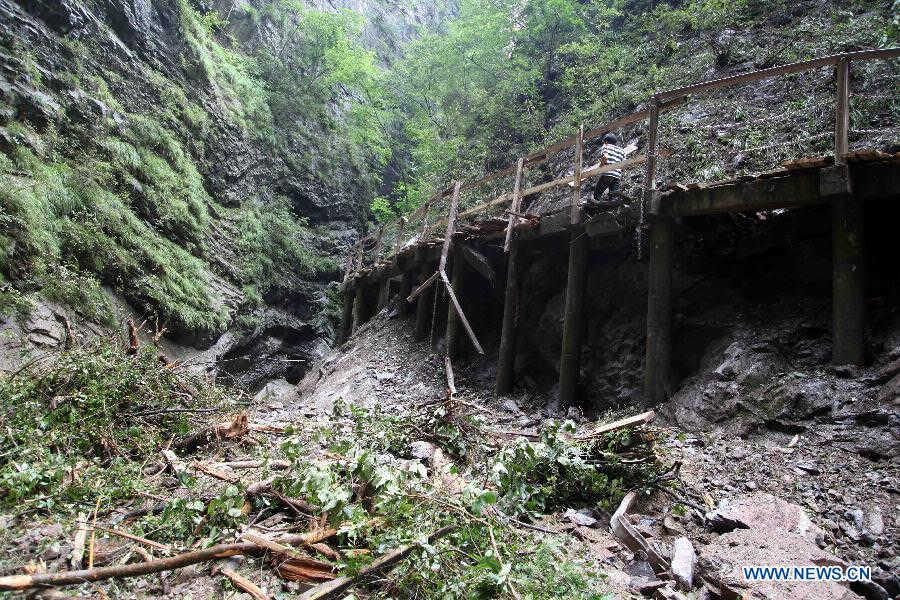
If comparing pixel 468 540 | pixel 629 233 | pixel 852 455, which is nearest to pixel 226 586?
pixel 468 540

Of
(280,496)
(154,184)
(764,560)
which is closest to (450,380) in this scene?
(280,496)

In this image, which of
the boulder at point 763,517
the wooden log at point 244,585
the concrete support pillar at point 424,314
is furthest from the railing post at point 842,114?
the concrete support pillar at point 424,314

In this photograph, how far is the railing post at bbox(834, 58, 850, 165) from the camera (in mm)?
4449

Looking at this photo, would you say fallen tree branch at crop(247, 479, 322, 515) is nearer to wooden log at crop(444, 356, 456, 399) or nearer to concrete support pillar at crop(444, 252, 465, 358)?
wooden log at crop(444, 356, 456, 399)

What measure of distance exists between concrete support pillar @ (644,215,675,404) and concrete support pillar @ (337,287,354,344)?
1167cm

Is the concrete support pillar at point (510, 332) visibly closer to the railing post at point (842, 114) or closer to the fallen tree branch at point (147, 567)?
the railing post at point (842, 114)

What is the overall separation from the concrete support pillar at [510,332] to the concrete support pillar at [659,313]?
2581 mm

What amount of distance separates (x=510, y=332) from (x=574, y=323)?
1.42m

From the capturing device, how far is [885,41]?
22.6ft

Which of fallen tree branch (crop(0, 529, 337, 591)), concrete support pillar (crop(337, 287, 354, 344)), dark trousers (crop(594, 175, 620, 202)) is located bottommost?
fallen tree branch (crop(0, 529, 337, 591))

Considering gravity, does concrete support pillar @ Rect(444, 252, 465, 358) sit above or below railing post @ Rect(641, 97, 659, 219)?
below

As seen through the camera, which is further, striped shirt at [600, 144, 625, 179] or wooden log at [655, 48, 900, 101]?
striped shirt at [600, 144, 625, 179]

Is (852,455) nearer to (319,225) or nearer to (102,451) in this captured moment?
(102,451)

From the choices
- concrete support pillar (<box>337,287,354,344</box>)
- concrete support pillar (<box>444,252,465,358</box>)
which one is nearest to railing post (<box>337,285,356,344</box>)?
concrete support pillar (<box>337,287,354,344</box>)
